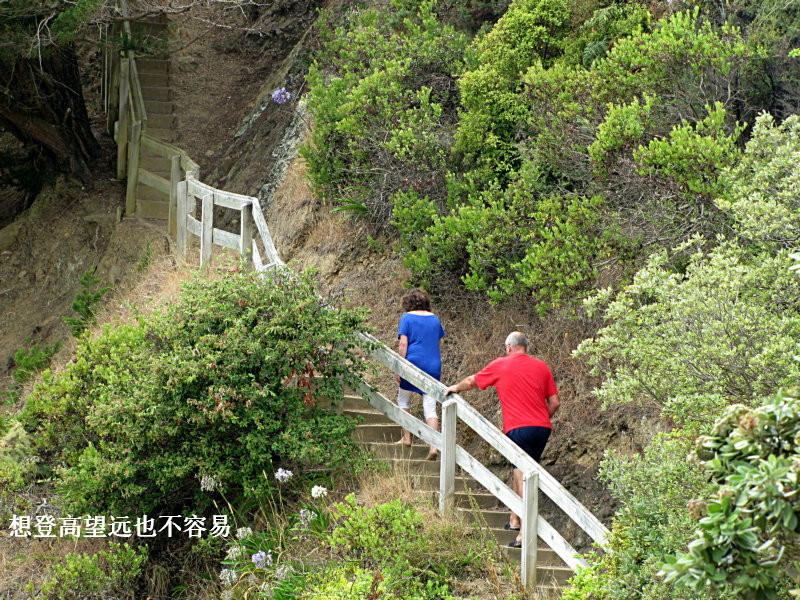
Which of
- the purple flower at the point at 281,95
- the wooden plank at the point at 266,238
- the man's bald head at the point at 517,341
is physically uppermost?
the purple flower at the point at 281,95

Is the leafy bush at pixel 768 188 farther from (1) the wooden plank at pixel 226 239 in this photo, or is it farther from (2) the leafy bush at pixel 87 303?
(2) the leafy bush at pixel 87 303

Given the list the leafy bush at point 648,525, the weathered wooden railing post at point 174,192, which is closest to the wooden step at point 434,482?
the leafy bush at point 648,525

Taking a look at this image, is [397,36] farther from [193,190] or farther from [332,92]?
[193,190]

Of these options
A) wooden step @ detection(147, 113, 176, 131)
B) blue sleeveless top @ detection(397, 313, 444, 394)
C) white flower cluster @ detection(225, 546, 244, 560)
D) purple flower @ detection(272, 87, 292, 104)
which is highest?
wooden step @ detection(147, 113, 176, 131)

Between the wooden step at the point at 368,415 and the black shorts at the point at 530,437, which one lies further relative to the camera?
the wooden step at the point at 368,415

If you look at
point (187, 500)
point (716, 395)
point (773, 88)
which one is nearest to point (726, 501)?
point (716, 395)

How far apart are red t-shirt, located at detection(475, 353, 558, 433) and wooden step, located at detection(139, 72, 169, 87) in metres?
13.9

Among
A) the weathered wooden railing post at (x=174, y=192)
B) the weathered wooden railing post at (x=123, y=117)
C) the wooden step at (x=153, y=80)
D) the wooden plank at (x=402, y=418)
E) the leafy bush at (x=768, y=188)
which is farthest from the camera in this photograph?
the wooden step at (x=153, y=80)

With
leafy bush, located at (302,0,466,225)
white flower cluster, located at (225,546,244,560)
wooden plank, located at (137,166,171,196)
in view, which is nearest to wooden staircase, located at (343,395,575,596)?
white flower cluster, located at (225,546,244,560)

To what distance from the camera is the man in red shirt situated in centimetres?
896

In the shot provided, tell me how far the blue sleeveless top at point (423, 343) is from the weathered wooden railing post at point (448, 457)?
102 centimetres

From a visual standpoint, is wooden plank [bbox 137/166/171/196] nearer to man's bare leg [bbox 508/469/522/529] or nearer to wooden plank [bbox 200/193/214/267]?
wooden plank [bbox 200/193/214/267]

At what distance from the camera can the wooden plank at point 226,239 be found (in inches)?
537

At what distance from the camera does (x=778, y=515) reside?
15.1 ft
